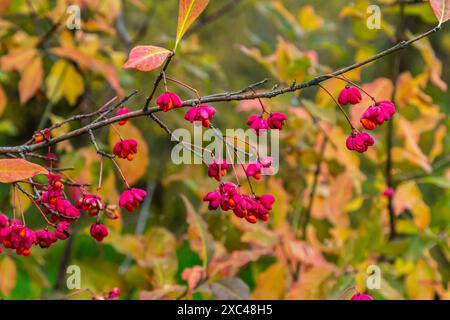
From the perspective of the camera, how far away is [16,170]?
0.87 m

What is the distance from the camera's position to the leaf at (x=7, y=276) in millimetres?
1754

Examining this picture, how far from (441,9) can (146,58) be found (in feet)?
1.47

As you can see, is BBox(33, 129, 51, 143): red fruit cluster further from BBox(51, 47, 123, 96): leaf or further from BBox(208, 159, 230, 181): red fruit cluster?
BBox(51, 47, 123, 96): leaf

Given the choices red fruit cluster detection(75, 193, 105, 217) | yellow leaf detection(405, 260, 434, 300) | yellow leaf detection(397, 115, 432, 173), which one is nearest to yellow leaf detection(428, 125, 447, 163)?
yellow leaf detection(397, 115, 432, 173)

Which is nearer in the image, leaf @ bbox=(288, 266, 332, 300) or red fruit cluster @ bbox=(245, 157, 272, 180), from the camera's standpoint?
red fruit cluster @ bbox=(245, 157, 272, 180)

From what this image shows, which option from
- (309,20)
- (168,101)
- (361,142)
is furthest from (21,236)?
(309,20)

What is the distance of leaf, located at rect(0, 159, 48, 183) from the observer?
86 centimetres

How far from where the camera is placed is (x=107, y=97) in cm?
250

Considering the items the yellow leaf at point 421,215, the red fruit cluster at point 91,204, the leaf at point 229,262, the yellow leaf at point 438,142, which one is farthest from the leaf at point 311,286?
the red fruit cluster at point 91,204

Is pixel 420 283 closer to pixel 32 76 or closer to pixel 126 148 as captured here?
pixel 126 148

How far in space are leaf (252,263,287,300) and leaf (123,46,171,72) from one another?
3.21 ft

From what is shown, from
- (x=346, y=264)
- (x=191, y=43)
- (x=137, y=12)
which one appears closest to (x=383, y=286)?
(x=346, y=264)

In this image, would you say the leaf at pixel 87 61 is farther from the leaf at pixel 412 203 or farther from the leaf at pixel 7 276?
the leaf at pixel 412 203

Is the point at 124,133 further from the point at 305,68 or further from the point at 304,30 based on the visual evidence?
the point at 304,30
